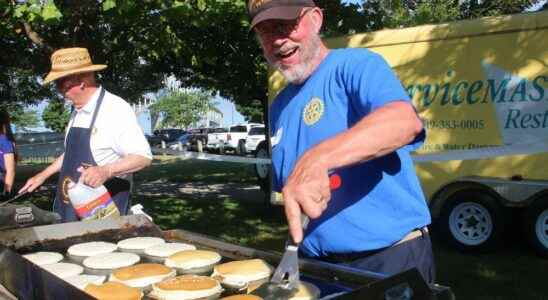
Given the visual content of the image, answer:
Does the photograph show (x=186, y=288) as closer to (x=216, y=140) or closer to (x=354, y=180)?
(x=354, y=180)

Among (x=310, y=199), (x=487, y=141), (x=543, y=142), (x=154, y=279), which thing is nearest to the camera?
(x=310, y=199)

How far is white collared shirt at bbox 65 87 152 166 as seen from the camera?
12.4 ft

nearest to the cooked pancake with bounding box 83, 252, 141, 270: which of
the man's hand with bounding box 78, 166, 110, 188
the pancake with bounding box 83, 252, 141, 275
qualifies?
the pancake with bounding box 83, 252, 141, 275

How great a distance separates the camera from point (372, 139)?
1593 mm

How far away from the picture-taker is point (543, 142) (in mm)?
6949

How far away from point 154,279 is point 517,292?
445 cm

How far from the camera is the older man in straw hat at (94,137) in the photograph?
12.2 ft

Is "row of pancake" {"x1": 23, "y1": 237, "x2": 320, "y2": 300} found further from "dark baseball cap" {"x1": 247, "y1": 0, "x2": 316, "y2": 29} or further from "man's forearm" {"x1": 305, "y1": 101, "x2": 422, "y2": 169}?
"dark baseball cap" {"x1": 247, "y1": 0, "x2": 316, "y2": 29}

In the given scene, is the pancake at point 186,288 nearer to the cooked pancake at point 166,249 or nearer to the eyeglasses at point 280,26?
the cooked pancake at point 166,249

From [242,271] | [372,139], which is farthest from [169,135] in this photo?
[372,139]

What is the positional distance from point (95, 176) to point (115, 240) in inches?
19.7

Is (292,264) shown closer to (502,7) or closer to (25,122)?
(502,7)

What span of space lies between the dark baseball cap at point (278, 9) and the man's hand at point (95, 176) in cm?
181

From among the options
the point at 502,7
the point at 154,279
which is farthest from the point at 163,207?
the point at 502,7
